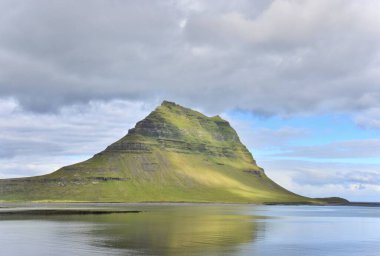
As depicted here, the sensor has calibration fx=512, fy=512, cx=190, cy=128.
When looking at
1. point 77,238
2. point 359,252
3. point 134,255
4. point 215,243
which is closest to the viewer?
point 134,255

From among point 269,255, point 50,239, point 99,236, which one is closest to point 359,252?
point 269,255

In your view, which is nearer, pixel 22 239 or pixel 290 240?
pixel 22 239

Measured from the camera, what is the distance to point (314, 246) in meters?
77.2

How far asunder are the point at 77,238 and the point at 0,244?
12350 mm

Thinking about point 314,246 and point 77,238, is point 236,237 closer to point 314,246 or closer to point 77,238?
point 314,246

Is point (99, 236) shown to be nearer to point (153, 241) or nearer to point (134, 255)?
point (153, 241)

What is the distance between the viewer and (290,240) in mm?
85188

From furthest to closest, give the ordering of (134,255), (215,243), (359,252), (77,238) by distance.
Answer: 1. (77,238)
2. (215,243)
3. (359,252)
4. (134,255)

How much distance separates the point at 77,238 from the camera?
81.1 metres

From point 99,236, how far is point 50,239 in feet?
27.0

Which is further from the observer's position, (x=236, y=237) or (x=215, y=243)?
(x=236, y=237)

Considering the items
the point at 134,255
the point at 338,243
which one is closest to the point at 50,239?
the point at 134,255

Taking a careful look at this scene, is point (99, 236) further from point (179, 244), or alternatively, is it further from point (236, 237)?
point (236, 237)

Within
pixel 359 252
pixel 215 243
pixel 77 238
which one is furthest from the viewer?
pixel 77 238
